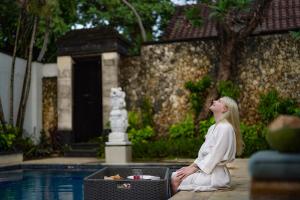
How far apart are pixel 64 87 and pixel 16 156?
3263mm

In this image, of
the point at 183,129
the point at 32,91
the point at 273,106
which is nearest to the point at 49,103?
the point at 32,91

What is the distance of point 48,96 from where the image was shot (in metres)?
14.0

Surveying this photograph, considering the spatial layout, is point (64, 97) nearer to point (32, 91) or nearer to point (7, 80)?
point (32, 91)

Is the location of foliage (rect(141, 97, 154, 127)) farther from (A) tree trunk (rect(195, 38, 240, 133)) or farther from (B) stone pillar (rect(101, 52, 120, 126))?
(A) tree trunk (rect(195, 38, 240, 133))

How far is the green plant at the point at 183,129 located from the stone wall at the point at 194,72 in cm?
42

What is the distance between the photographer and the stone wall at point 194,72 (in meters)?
11.7

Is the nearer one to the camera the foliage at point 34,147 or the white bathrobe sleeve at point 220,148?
the white bathrobe sleeve at point 220,148

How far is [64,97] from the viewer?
13.3 m

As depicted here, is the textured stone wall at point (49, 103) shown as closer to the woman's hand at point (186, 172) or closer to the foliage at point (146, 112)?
the foliage at point (146, 112)

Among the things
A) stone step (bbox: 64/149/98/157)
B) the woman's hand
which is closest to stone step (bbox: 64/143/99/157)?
stone step (bbox: 64/149/98/157)

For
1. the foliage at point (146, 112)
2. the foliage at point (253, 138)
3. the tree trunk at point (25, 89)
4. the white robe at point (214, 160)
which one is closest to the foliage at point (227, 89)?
the foliage at point (253, 138)

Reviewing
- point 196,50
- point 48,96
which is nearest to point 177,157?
point 196,50

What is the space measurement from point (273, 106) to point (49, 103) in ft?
23.7

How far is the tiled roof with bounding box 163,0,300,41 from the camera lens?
14491 millimetres
